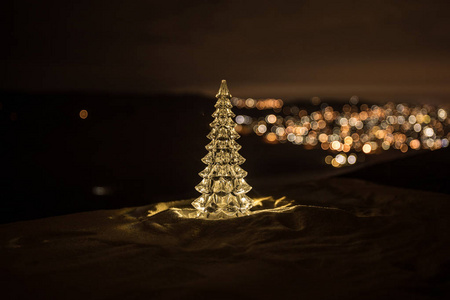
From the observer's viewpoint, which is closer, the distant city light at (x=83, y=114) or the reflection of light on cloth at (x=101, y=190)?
the reflection of light on cloth at (x=101, y=190)

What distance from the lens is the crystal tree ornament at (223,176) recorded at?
11.6 feet

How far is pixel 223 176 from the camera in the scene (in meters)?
3.61

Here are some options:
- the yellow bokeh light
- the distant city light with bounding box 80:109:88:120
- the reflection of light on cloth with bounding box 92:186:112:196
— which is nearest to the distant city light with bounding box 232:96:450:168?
the yellow bokeh light

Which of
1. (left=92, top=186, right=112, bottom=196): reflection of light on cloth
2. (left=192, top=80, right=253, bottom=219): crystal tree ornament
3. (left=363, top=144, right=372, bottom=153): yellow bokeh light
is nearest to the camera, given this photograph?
(left=192, top=80, right=253, bottom=219): crystal tree ornament

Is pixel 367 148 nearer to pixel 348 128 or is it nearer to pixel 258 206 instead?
pixel 348 128

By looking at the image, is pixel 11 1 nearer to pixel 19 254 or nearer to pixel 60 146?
pixel 19 254

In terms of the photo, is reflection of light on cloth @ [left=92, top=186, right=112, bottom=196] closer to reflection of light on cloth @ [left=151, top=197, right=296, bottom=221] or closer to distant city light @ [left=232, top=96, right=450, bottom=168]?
reflection of light on cloth @ [left=151, top=197, right=296, bottom=221]

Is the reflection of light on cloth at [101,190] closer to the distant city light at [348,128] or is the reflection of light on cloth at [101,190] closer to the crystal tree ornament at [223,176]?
the crystal tree ornament at [223,176]

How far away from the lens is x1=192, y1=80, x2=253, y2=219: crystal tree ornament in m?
3.55

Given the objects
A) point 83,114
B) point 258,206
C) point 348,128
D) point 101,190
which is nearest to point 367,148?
point 348,128

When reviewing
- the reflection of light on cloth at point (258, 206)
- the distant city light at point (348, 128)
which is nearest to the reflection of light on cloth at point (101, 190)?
the reflection of light on cloth at point (258, 206)

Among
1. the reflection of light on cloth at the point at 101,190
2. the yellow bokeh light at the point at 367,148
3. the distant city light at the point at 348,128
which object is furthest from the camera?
the yellow bokeh light at the point at 367,148

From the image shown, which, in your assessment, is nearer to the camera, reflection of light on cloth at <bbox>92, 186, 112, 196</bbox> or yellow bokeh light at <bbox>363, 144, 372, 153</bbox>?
reflection of light on cloth at <bbox>92, 186, 112, 196</bbox>

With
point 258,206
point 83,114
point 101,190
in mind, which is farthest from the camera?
point 83,114
